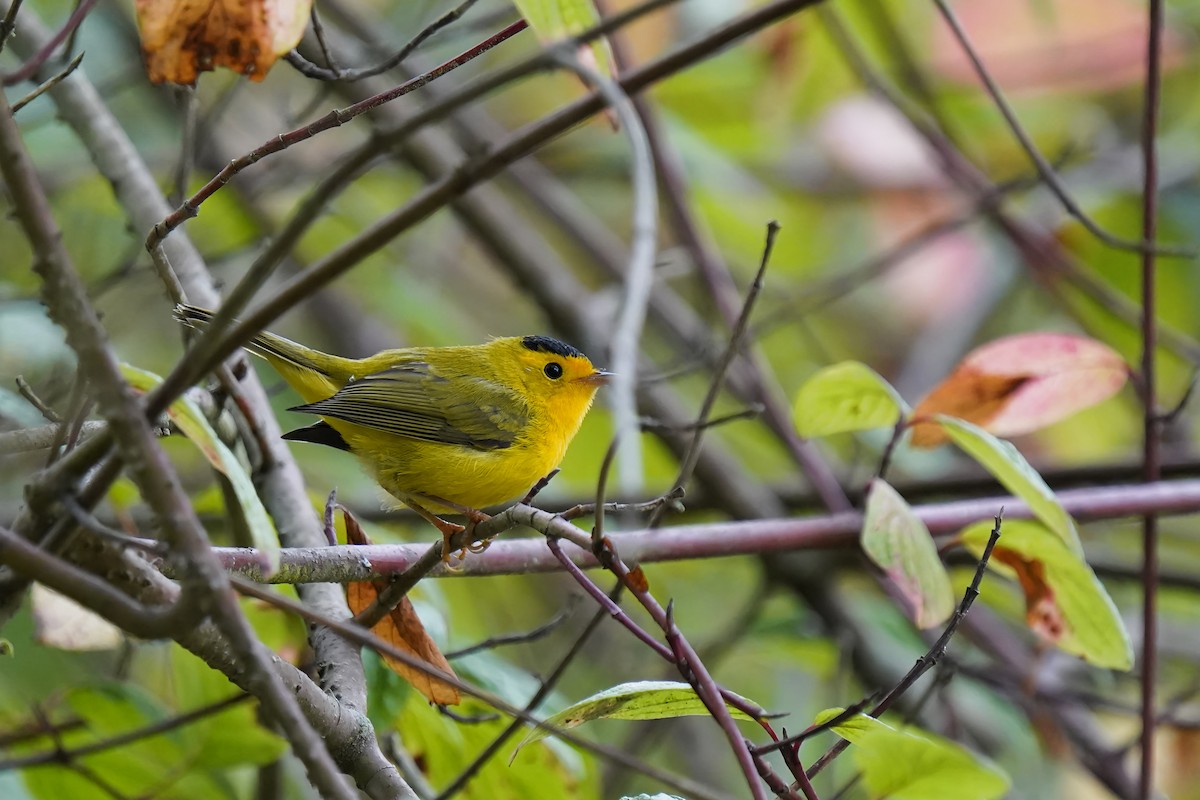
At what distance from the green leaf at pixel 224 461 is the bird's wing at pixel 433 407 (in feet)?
5.98

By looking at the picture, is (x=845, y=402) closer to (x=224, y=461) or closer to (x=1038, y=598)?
(x=1038, y=598)

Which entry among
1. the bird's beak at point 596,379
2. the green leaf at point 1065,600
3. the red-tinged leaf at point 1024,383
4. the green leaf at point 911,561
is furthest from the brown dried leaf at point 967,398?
the bird's beak at point 596,379

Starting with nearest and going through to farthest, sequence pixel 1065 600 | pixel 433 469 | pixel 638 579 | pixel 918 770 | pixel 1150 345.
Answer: pixel 918 770
pixel 638 579
pixel 1065 600
pixel 1150 345
pixel 433 469

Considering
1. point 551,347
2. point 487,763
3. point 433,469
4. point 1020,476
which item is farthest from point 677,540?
point 551,347

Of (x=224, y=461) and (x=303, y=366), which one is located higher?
(x=303, y=366)

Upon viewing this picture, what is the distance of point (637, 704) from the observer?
181 centimetres

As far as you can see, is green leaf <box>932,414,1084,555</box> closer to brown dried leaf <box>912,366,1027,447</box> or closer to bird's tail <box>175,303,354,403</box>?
brown dried leaf <box>912,366,1027,447</box>

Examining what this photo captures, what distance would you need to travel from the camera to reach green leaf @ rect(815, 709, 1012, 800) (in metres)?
1.57

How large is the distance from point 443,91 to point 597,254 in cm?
95

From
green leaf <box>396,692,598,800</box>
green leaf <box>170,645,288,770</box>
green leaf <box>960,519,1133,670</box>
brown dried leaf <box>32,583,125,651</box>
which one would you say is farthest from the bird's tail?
green leaf <box>960,519,1133,670</box>

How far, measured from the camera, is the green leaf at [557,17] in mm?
1581

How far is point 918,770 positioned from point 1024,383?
1.35 m

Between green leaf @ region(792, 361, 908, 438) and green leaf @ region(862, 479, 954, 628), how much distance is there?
0.25m

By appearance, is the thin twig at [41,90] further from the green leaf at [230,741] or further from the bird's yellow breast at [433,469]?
the bird's yellow breast at [433,469]
